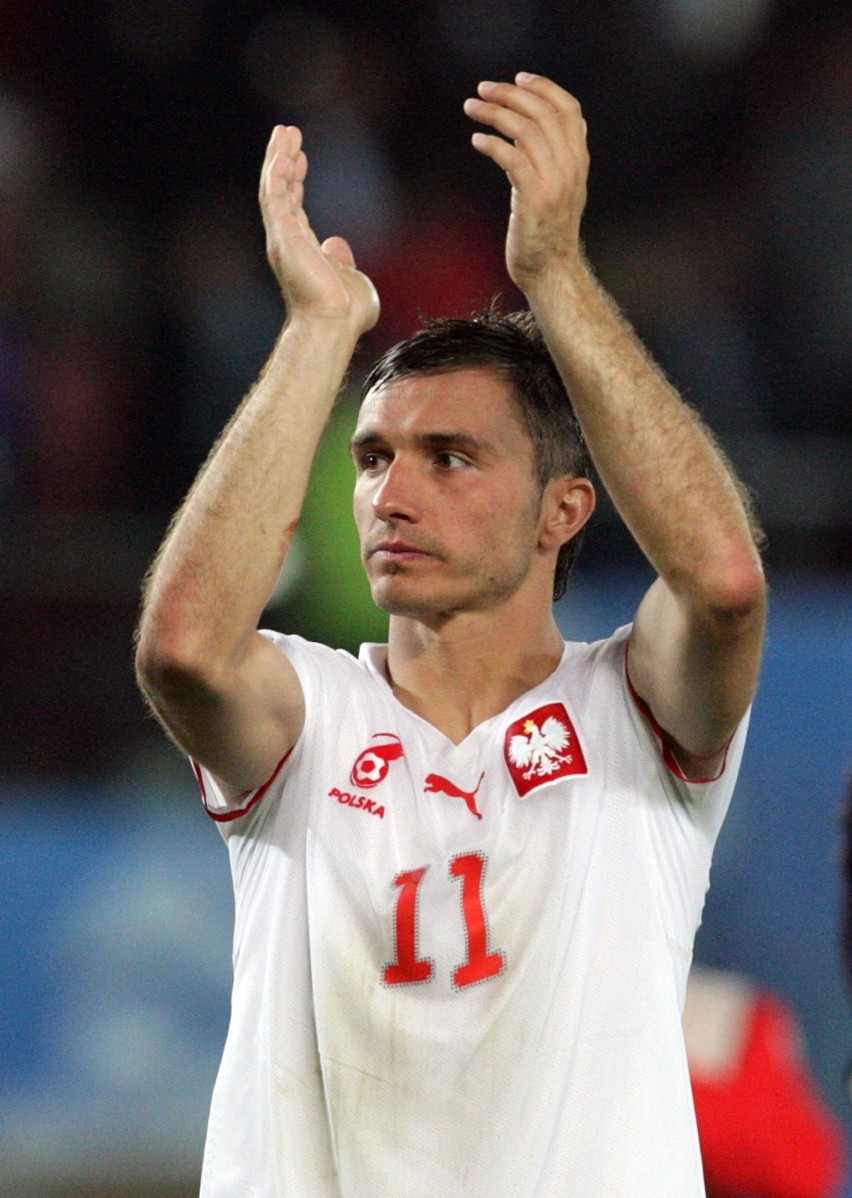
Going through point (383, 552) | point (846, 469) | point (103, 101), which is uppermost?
point (103, 101)

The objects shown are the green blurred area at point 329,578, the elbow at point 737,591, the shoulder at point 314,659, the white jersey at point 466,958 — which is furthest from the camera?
the green blurred area at point 329,578

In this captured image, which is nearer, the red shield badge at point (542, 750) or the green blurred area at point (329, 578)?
the red shield badge at point (542, 750)

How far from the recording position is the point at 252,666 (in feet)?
6.76

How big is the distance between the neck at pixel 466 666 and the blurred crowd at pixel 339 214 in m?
2.33

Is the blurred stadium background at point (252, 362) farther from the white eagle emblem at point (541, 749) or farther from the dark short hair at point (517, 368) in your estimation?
the white eagle emblem at point (541, 749)

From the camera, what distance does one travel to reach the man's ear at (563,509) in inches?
94.4

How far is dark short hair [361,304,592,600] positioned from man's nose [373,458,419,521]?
206mm

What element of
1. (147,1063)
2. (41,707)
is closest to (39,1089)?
(147,1063)

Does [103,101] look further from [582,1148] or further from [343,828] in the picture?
Answer: [582,1148]

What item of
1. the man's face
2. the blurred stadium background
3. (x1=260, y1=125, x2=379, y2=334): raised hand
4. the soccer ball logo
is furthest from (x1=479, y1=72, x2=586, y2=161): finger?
the blurred stadium background

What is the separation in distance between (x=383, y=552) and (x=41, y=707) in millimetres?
2607

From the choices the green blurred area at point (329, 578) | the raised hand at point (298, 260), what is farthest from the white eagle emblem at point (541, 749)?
the green blurred area at point (329, 578)

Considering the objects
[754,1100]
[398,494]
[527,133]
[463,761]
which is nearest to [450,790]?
[463,761]

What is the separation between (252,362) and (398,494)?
2827mm
